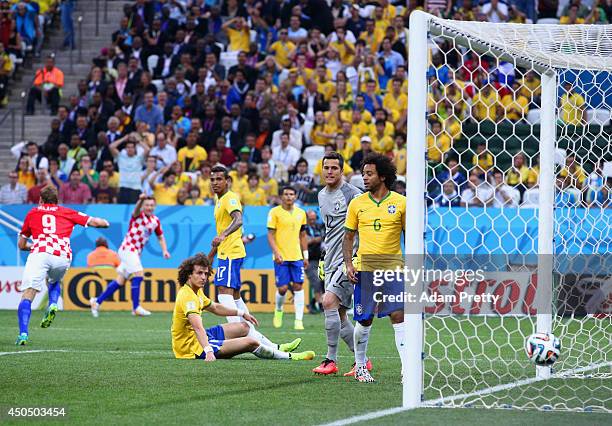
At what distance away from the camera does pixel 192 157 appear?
22766 millimetres

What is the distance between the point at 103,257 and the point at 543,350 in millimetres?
13556

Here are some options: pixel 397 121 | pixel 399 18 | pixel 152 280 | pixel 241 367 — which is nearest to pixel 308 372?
pixel 241 367

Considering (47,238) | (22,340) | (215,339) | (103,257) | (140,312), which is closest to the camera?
(215,339)

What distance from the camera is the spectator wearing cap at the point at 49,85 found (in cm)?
2614

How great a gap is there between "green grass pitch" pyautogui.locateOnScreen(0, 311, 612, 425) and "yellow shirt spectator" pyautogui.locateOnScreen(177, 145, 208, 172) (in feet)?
28.7

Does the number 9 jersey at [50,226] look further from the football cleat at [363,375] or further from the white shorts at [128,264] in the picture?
the football cleat at [363,375]

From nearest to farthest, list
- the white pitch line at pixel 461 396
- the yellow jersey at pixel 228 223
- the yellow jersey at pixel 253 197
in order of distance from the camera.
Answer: the white pitch line at pixel 461 396
the yellow jersey at pixel 228 223
the yellow jersey at pixel 253 197

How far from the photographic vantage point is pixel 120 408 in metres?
8.05

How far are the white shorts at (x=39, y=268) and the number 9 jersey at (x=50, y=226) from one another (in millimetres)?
69

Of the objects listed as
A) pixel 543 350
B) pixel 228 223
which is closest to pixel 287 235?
pixel 228 223

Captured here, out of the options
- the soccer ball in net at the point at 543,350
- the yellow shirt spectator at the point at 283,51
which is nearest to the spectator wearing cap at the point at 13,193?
the yellow shirt spectator at the point at 283,51

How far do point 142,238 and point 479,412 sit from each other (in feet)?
41.4

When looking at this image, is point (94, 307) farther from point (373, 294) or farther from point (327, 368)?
point (373, 294)

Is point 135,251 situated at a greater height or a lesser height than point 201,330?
greater
